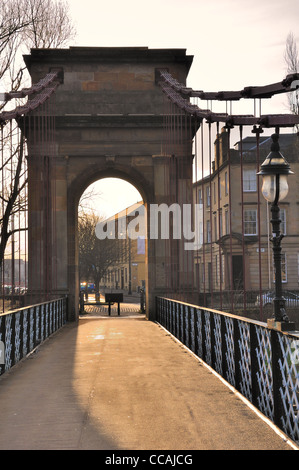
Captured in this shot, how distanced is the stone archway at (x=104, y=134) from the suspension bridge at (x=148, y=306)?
0.13 feet

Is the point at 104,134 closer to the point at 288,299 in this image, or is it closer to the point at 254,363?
the point at 254,363

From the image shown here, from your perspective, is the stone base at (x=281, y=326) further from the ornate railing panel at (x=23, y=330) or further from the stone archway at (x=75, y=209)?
the stone archway at (x=75, y=209)

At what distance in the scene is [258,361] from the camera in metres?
6.71

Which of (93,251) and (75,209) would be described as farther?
(93,251)

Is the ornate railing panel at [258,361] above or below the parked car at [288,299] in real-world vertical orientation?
above

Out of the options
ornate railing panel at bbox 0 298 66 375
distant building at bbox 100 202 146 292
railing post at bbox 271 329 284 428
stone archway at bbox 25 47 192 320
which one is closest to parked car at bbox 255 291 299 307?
stone archway at bbox 25 47 192 320

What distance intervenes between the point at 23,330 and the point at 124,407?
203 inches

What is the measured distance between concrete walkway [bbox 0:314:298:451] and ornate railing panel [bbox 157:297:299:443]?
0.16 m

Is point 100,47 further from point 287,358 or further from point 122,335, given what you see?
point 287,358

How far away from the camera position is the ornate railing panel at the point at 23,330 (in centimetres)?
984

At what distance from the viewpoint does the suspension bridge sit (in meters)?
6.04

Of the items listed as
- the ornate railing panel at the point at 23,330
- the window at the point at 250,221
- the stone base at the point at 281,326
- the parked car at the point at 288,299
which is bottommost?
the parked car at the point at 288,299

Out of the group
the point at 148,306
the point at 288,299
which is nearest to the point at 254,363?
the point at 148,306

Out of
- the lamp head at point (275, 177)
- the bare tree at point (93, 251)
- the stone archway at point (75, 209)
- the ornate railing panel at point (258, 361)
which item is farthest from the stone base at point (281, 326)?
the bare tree at point (93, 251)
